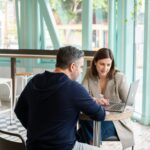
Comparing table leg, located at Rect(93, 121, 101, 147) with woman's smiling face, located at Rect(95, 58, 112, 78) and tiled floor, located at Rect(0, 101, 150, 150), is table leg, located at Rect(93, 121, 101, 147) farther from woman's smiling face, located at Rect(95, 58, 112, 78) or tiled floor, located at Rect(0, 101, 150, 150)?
tiled floor, located at Rect(0, 101, 150, 150)

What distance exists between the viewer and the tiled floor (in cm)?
392

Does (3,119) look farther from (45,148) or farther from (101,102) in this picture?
(45,148)

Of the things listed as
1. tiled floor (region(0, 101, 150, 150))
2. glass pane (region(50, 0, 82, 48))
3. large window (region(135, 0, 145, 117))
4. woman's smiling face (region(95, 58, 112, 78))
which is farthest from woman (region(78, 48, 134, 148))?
glass pane (region(50, 0, 82, 48))

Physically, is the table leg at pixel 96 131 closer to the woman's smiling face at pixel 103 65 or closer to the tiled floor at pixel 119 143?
the woman's smiling face at pixel 103 65

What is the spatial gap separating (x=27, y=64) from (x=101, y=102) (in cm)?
415

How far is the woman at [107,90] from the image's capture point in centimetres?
295

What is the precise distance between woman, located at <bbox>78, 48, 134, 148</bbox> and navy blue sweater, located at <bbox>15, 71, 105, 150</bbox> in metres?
0.98

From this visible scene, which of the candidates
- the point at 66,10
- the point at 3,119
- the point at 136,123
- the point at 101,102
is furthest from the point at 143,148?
the point at 66,10

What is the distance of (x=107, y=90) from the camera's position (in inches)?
119

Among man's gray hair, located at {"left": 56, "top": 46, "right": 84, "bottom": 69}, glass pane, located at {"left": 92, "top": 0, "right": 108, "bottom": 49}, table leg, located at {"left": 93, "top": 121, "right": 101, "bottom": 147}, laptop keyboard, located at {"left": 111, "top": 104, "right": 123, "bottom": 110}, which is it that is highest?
glass pane, located at {"left": 92, "top": 0, "right": 108, "bottom": 49}

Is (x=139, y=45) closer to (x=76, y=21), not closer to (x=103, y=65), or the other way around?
(x=76, y=21)

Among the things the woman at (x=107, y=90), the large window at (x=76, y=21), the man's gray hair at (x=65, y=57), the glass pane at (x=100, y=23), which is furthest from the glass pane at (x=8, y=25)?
the man's gray hair at (x=65, y=57)

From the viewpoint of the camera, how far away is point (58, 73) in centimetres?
200

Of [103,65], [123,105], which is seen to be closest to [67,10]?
[103,65]
